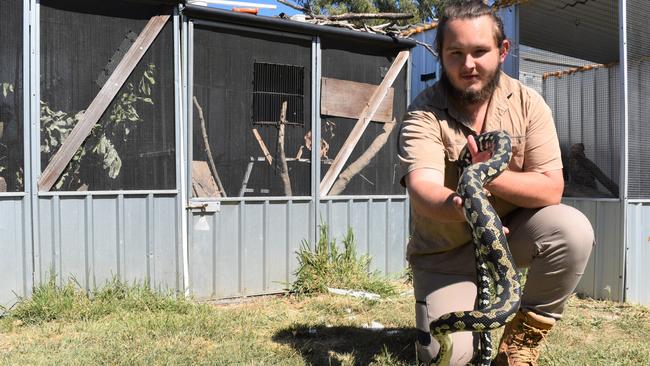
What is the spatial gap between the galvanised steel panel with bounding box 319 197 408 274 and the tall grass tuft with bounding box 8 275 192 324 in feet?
7.05

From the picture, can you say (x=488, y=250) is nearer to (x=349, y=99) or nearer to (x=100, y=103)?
(x=100, y=103)

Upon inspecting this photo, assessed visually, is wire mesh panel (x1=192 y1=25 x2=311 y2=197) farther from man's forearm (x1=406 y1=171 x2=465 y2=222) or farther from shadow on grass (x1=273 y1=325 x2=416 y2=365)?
man's forearm (x1=406 y1=171 x2=465 y2=222)

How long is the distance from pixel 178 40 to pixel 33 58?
4.59 feet

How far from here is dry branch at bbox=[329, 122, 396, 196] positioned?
7234 millimetres

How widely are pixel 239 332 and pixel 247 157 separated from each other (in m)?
2.35

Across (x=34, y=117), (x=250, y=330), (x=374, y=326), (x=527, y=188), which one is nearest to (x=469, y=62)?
(x=527, y=188)

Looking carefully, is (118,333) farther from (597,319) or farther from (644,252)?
(644,252)

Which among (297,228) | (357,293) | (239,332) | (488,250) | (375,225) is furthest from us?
(375,225)

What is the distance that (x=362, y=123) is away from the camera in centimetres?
733

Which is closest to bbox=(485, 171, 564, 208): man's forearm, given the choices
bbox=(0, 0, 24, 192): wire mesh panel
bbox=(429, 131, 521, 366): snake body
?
bbox=(429, 131, 521, 366): snake body

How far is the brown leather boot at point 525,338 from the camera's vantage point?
3.50 metres

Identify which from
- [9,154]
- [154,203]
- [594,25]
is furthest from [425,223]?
[594,25]

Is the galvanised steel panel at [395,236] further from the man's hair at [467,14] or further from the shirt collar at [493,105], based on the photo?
the man's hair at [467,14]

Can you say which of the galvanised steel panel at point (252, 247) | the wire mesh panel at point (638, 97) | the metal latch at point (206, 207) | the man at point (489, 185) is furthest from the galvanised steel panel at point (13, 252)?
the wire mesh panel at point (638, 97)
